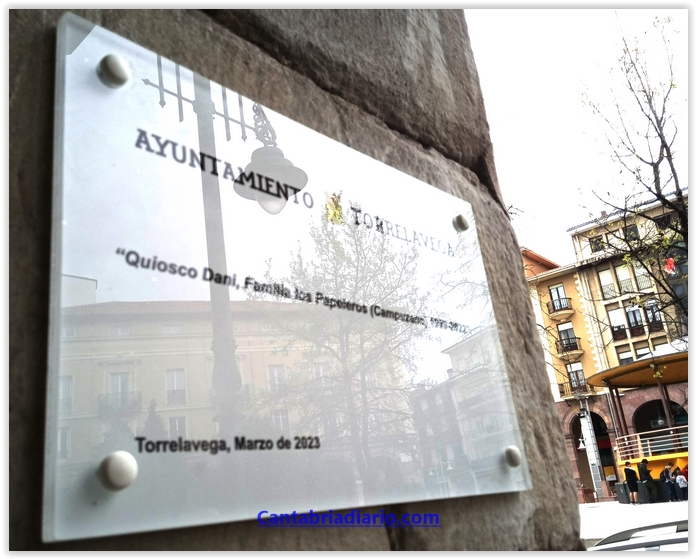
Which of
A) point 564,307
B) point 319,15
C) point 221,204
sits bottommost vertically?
point 221,204

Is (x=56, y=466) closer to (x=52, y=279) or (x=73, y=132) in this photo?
(x=52, y=279)

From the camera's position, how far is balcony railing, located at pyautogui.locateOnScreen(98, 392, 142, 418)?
59cm

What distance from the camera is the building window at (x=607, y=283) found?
771 inches

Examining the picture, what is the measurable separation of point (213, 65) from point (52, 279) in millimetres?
450

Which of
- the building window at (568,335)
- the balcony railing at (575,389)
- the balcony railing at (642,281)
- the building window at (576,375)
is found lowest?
the balcony railing at (575,389)

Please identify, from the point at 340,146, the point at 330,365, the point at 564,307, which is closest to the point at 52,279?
the point at 330,365

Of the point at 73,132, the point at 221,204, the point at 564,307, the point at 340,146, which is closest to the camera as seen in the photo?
the point at 73,132

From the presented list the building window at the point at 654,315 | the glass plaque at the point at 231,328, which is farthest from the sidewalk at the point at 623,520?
the glass plaque at the point at 231,328

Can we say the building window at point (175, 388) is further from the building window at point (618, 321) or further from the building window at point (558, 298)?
the building window at point (558, 298)

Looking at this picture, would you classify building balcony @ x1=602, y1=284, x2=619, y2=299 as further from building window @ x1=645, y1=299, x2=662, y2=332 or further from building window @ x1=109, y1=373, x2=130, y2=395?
building window @ x1=109, y1=373, x2=130, y2=395

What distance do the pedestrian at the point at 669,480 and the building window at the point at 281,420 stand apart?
39.3ft

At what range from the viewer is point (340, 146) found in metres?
1.02

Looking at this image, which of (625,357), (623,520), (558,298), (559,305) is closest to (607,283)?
(558,298)

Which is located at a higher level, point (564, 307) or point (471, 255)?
point (564, 307)
